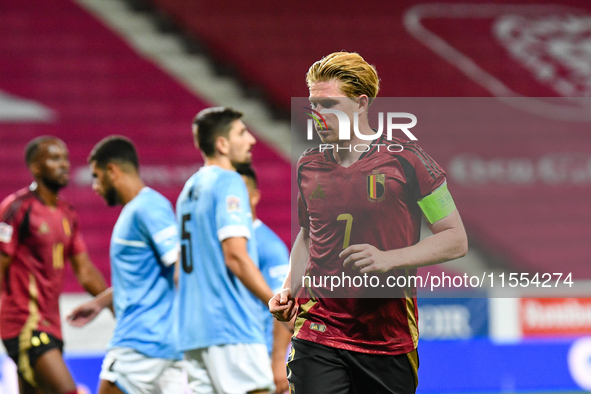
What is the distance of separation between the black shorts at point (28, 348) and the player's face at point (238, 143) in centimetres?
174

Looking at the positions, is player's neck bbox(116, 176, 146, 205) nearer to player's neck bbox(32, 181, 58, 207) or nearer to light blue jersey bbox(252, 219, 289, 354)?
light blue jersey bbox(252, 219, 289, 354)

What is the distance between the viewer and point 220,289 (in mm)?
3443

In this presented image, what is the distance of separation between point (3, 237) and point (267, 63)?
17.7ft

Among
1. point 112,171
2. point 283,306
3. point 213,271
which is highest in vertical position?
point 112,171

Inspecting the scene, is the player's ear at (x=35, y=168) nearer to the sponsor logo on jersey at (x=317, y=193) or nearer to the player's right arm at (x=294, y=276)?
the player's right arm at (x=294, y=276)

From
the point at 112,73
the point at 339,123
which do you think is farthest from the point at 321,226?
the point at 112,73

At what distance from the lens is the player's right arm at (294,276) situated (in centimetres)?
243

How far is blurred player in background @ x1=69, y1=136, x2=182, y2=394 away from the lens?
12.6 feet

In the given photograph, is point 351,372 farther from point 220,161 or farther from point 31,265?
point 31,265

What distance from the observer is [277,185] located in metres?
9.06

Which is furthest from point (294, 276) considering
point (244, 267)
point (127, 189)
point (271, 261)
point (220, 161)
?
point (127, 189)

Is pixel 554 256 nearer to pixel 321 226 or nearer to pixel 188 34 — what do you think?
pixel 188 34

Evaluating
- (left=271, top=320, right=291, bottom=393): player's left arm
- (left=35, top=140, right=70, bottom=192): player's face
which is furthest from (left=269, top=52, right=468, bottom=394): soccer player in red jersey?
(left=35, top=140, right=70, bottom=192): player's face

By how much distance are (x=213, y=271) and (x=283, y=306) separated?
3.67ft
